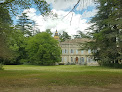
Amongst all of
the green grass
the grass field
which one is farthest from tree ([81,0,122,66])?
the grass field

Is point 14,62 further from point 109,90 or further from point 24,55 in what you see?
point 109,90

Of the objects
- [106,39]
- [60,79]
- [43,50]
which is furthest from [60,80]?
[43,50]

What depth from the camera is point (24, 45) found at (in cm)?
3762

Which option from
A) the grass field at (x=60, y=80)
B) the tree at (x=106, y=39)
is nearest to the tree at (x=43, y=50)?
the tree at (x=106, y=39)

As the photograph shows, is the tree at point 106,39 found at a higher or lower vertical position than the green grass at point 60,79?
higher

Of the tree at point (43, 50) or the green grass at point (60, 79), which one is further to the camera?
the tree at point (43, 50)

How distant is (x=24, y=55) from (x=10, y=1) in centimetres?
3182

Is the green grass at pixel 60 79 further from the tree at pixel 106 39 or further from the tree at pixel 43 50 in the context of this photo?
the tree at pixel 43 50

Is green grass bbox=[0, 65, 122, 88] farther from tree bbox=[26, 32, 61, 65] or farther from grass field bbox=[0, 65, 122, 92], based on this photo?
tree bbox=[26, 32, 61, 65]

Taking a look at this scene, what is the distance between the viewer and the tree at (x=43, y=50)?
111 feet

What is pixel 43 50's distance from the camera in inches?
1341

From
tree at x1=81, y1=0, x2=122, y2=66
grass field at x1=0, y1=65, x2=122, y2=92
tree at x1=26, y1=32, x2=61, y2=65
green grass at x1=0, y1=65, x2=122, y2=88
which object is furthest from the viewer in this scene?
tree at x1=26, y1=32, x2=61, y2=65

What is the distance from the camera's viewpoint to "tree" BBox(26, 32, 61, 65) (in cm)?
3394

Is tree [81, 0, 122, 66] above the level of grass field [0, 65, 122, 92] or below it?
above
